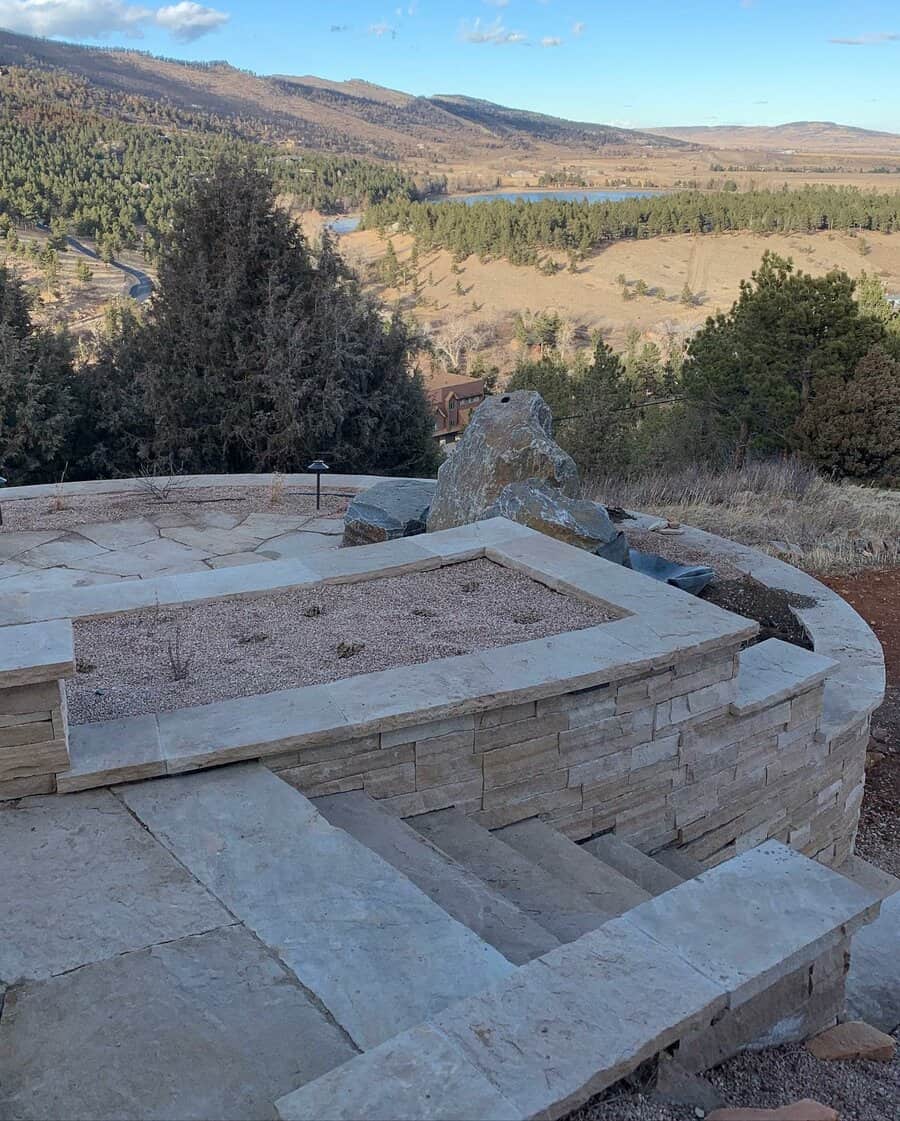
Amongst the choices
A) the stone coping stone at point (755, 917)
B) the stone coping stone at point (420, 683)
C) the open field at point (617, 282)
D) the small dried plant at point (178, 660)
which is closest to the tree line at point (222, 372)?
the stone coping stone at point (420, 683)

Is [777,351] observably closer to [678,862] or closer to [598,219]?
[678,862]

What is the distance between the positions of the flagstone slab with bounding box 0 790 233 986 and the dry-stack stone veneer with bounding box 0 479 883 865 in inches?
5.9

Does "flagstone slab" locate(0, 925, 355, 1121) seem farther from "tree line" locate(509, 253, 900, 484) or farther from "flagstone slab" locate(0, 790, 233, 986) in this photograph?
"tree line" locate(509, 253, 900, 484)

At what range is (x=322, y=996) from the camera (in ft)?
6.50

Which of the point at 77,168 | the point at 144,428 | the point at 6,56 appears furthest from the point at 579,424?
the point at 6,56

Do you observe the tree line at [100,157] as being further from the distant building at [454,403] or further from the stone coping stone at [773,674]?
the stone coping stone at [773,674]

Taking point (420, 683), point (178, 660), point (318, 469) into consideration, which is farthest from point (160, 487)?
point (420, 683)

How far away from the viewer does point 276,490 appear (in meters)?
7.41

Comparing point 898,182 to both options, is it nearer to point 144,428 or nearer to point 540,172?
point 540,172

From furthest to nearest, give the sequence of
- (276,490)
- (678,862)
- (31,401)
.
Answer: (31,401) → (276,490) → (678,862)

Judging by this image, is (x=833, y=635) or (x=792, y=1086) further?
(x=833, y=635)

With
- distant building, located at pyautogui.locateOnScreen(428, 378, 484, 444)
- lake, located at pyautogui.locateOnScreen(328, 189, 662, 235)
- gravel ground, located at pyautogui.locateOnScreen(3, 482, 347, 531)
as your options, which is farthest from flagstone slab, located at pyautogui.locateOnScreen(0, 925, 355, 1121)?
lake, located at pyautogui.locateOnScreen(328, 189, 662, 235)

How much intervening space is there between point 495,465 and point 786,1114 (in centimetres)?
451

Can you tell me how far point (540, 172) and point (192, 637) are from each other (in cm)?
14323
